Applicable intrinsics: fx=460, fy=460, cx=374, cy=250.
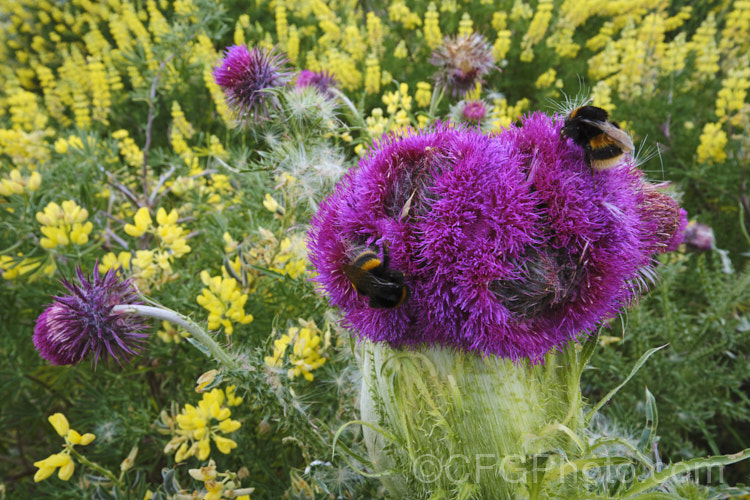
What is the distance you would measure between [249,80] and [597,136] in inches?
31.9

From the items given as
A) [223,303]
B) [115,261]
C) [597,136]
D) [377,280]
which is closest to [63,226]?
[115,261]

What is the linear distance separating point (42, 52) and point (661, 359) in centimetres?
477

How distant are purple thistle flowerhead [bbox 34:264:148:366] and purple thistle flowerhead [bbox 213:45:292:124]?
55cm

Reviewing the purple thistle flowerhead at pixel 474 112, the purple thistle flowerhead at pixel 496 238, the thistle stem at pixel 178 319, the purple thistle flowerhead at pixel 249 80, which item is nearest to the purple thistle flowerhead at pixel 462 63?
the purple thistle flowerhead at pixel 474 112

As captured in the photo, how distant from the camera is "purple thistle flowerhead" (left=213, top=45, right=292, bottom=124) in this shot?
1.09 m

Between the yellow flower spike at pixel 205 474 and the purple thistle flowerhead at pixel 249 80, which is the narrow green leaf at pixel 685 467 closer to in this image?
the yellow flower spike at pixel 205 474

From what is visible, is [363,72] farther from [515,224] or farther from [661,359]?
[515,224]

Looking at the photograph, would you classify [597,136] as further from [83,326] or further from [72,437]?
[72,437]

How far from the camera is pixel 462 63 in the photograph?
1284 mm

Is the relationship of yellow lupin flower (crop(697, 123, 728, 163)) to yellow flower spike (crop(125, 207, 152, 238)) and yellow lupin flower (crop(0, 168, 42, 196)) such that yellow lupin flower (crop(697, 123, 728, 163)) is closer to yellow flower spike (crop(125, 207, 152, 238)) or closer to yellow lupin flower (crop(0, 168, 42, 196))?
yellow flower spike (crop(125, 207, 152, 238))

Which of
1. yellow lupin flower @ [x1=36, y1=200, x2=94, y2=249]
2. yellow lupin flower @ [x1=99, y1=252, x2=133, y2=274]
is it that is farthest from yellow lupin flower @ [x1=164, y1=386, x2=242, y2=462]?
yellow lupin flower @ [x1=36, y1=200, x2=94, y2=249]

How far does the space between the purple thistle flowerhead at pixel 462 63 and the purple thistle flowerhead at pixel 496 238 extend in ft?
2.20

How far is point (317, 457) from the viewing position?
869 mm

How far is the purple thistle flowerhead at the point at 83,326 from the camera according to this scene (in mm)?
729
